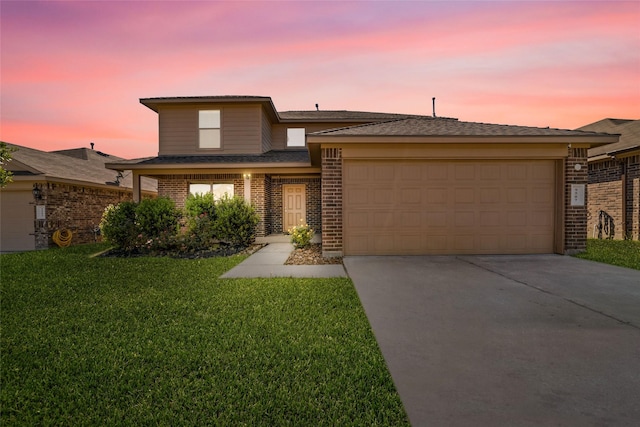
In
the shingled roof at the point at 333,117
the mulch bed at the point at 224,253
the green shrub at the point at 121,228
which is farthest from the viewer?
the shingled roof at the point at 333,117

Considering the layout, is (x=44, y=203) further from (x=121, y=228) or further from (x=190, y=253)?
(x=190, y=253)

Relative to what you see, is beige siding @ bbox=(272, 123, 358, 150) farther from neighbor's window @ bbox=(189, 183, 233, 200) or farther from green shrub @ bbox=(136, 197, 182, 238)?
green shrub @ bbox=(136, 197, 182, 238)

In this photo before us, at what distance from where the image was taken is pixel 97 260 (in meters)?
9.11

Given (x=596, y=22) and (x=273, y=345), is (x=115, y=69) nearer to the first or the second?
(x=273, y=345)

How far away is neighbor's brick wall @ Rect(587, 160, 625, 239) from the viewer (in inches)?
513

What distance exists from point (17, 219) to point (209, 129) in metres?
8.65

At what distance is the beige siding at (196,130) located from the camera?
14969 mm

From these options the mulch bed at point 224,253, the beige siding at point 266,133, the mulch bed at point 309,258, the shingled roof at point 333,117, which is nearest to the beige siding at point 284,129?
the shingled roof at point 333,117

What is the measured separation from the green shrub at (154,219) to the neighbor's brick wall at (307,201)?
210 inches

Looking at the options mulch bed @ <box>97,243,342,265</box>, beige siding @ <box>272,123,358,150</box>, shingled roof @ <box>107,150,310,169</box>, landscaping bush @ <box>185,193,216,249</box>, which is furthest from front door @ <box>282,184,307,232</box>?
landscaping bush @ <box>185,193,216,249</box>

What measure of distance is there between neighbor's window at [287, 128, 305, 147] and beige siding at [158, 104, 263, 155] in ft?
8.80

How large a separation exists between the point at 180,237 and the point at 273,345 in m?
8.59

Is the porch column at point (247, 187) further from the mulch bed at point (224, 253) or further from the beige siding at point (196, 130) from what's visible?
the mulch bed at point (224, 253)

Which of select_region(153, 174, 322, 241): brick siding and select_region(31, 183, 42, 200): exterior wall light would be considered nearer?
select_region(31, 183, 42, 200): exterior wall light
